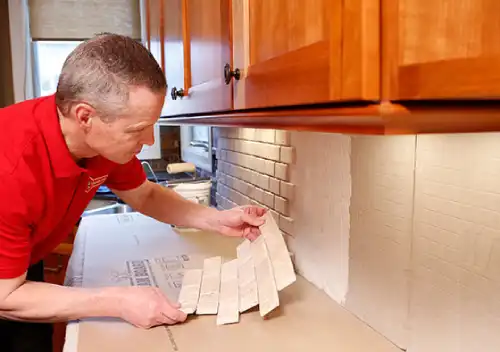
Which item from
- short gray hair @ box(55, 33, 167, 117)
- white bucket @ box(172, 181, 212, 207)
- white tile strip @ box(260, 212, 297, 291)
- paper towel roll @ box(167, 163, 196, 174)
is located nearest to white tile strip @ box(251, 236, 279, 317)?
white tile strip @ box(260, 212, 297, 291)

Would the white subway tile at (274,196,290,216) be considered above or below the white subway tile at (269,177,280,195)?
below

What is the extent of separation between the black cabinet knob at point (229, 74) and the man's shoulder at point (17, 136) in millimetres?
433

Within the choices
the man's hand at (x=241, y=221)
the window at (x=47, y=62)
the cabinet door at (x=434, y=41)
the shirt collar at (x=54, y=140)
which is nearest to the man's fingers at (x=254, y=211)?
the man's hand at (x=241, y=221)

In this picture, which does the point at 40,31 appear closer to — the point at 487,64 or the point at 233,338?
the point at 233,338

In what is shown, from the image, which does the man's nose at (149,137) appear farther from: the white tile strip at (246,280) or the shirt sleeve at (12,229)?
the white tile strip at (246,280)

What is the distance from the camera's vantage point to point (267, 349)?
1019 mm

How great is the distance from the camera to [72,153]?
3.95ft

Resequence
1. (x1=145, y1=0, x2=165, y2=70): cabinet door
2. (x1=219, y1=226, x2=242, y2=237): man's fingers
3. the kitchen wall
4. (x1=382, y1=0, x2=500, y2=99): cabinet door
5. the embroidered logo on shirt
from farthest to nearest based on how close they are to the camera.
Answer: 1. (x1=145, y1=0, x2=165, y2=70): cabinet door
2. (x1=219, y1=226, x2=242, y2=237): man's fingers
3. the embroidered logo on shirt
4. the kitchen wall
5. (x1=382, y1=0, x2=500, y2=99): cabinet door

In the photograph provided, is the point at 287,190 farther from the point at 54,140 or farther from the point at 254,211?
the point at 54,140

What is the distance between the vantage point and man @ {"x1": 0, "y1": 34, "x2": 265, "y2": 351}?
39.2 inches

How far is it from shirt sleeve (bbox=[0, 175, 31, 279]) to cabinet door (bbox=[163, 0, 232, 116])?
0.46 m

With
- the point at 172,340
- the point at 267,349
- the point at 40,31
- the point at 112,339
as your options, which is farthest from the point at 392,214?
the point at 40,31

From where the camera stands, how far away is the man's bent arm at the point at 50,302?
3.51 feet

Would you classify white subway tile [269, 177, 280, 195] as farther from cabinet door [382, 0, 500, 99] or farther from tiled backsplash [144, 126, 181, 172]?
tiled backsplash [144, 126, 181, 172]
